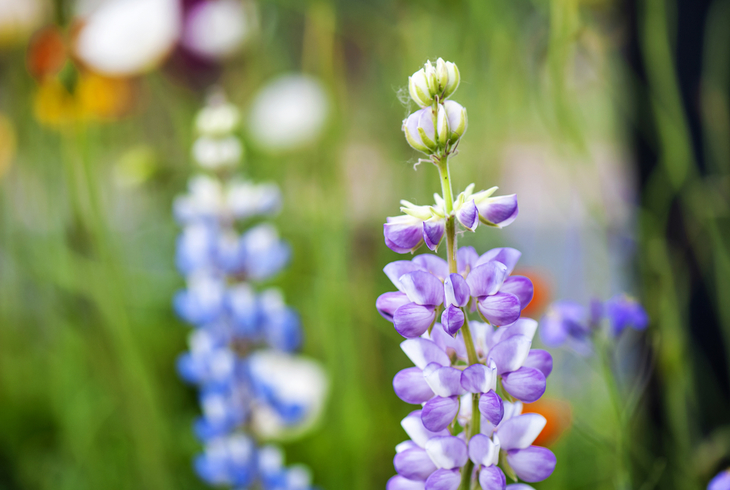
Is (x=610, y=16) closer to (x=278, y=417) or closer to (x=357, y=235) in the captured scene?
(x=357, y=235)

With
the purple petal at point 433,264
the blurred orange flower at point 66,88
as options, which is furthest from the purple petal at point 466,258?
the blurred orange flower at point 66,88

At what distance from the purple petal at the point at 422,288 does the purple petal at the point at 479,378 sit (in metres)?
0.02

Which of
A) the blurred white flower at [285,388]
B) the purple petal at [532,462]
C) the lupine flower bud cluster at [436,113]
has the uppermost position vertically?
the lupine flower bud cluster at [436,113]

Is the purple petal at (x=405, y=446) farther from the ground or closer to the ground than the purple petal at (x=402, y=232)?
closer to the ground

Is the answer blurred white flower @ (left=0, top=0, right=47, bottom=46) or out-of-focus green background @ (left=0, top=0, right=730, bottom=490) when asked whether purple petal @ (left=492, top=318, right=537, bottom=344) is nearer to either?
out-of-focus green background @ (left=0, top=0, right=730, bottom=490)

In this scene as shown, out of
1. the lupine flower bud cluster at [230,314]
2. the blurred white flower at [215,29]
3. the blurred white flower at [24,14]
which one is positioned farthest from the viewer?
the blurred white flower at [215,29]

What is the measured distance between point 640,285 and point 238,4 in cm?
49

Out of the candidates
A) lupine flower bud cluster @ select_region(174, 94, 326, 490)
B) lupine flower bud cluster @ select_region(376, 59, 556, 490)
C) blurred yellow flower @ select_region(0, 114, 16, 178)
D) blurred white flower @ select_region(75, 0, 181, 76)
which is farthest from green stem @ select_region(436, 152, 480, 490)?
blurred yellow flower @ select_region(0, 114, 16, 178)

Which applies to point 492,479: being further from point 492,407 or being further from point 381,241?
point 381,241

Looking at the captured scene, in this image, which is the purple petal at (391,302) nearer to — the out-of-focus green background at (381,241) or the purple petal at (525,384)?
the purple petal at (525,384)

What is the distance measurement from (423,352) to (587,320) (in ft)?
0.42

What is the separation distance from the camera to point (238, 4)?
0.62 metres

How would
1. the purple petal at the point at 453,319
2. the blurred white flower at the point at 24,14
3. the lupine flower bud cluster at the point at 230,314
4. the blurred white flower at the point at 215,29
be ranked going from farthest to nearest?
1. the blurred white flower at the point at 215,29
2. the blurred white flower at the point at 24,14
3. the lupine flower bud cluster at the point at 230,314
4. the purple petal at the point at 453,319

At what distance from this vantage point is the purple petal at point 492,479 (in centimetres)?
14
